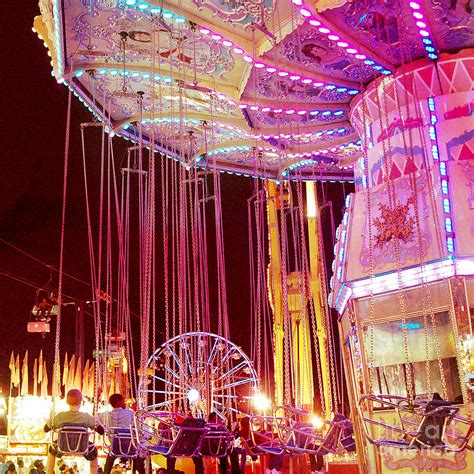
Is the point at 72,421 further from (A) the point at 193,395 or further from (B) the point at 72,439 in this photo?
(A) the point at 193,395

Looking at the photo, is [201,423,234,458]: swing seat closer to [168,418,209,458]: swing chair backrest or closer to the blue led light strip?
[168,418,209,458]: swing chair backrest

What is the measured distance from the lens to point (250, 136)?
44.4 ft

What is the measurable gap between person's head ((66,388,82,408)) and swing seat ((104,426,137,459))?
54 cm

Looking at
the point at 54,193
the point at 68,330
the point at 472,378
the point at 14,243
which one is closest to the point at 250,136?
the point at 472,378

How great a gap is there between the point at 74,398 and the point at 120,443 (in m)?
0.76

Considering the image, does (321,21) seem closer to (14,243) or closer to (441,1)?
(441,1)

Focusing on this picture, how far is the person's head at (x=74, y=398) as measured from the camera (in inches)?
317

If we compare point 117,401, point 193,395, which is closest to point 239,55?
point 193,395

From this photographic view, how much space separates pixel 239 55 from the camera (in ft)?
35.4

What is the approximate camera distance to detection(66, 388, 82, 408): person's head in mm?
8062

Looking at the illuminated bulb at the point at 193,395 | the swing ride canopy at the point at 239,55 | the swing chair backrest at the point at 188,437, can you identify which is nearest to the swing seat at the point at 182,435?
the swing chair backrest at the point at 188,437

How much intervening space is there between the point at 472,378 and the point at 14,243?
A: 1484 cm

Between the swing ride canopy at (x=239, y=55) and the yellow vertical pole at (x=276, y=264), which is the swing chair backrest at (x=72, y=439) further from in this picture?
the yellow vertical pole at (x=276, y=264)

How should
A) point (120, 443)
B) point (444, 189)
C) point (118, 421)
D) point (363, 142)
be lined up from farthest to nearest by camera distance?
point (363, 142) → point (444, 189) → point (118, 421) → point (120, 443)
